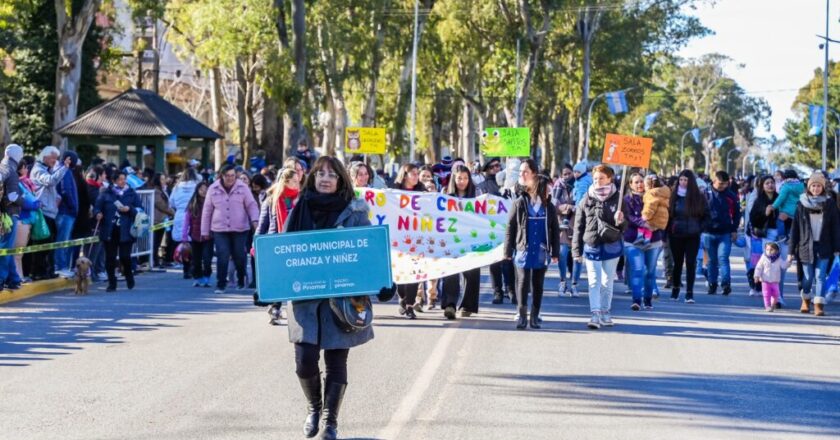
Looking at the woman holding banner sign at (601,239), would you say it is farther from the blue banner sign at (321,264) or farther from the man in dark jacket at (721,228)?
the blue banner sign at (321,264)

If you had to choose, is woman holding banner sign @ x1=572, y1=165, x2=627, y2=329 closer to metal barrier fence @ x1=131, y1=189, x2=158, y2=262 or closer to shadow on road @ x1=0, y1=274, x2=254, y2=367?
shadow on road @ x1=0, y1=274, x2=254, y2=367

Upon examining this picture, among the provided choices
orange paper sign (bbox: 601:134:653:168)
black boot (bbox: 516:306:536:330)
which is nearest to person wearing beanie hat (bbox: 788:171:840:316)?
orange paper sign (bbox: 601:134:653:168)

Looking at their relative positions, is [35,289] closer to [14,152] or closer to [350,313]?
[14,152]

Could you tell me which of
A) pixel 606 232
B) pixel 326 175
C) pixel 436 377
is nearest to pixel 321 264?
pixel 326 175

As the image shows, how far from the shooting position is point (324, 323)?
7.64 metres

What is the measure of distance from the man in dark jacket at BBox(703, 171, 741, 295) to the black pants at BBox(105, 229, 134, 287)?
27.1 ft

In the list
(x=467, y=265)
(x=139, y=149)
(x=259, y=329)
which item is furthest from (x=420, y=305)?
(x=139, y=149)

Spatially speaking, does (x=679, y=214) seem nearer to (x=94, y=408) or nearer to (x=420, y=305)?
(x=420, y=305)

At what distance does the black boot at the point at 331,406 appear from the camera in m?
7.71

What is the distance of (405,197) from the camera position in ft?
51.8

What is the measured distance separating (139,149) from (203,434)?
25842mm

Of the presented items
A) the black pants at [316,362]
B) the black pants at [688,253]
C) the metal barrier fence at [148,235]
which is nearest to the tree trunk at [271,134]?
the metal barrier fence at [148,235]

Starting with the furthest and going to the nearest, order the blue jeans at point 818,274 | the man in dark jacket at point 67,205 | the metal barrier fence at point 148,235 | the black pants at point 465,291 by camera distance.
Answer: the metal barrier fence at point 148,235, the man in dark jacket at point 67,205, the blue jeans at point 818,274, the black pants at point 465,291

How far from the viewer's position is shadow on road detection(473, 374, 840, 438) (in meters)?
8.75
